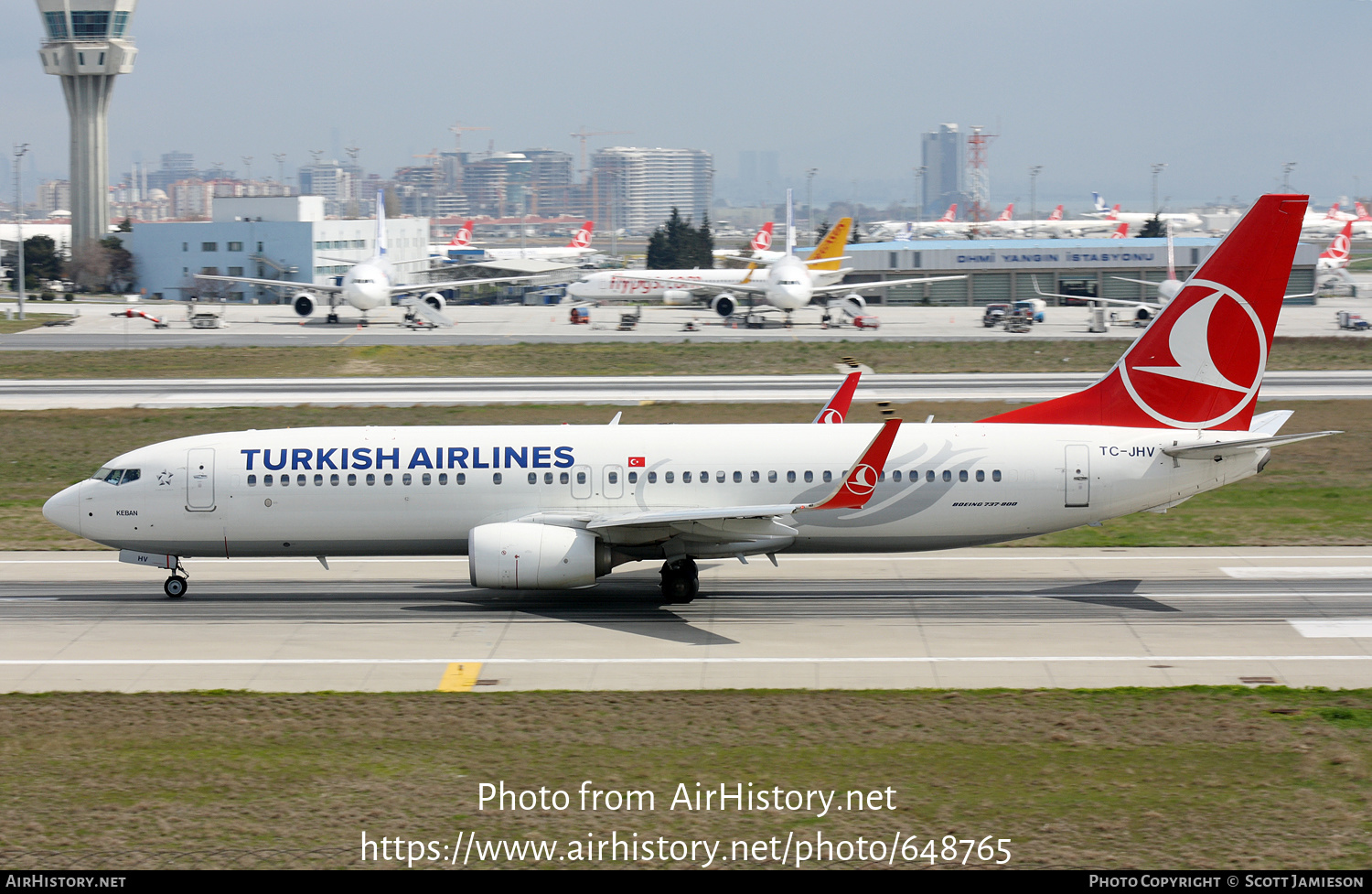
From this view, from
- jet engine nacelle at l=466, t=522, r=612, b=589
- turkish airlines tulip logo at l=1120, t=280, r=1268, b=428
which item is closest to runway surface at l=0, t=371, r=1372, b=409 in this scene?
turkish airlines tulip logo at l=1120, t=280, r=1268, b=428

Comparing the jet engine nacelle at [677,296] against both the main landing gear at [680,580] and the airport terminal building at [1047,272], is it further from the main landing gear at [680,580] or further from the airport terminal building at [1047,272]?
the main landing gear at [680,580]

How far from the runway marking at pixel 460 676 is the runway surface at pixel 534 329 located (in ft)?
222

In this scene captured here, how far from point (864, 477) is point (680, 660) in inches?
216

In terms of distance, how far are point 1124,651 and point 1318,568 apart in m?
10.00

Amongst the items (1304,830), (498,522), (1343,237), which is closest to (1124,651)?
(1304,830)

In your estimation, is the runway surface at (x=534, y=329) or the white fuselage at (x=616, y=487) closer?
the white fuselage at (x=616, y=487)

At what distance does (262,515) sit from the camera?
1152 inches

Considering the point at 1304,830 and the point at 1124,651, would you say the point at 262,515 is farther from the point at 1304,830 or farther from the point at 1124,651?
the point at 1304,830

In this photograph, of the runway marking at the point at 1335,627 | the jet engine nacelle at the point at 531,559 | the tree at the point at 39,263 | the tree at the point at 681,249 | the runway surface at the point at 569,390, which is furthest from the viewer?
the tree at the point at 681,249

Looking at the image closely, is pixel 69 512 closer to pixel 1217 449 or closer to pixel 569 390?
pixel 1217 449

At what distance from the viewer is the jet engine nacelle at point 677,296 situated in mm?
126688

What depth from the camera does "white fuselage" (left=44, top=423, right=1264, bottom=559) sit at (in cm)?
2894

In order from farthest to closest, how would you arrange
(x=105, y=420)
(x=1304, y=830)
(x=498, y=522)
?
(x=105, y=420), (x=498, y=522), (x=1304, y=830)

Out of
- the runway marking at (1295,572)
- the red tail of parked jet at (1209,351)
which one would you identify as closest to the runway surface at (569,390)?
the runway marking at (1295,572)
